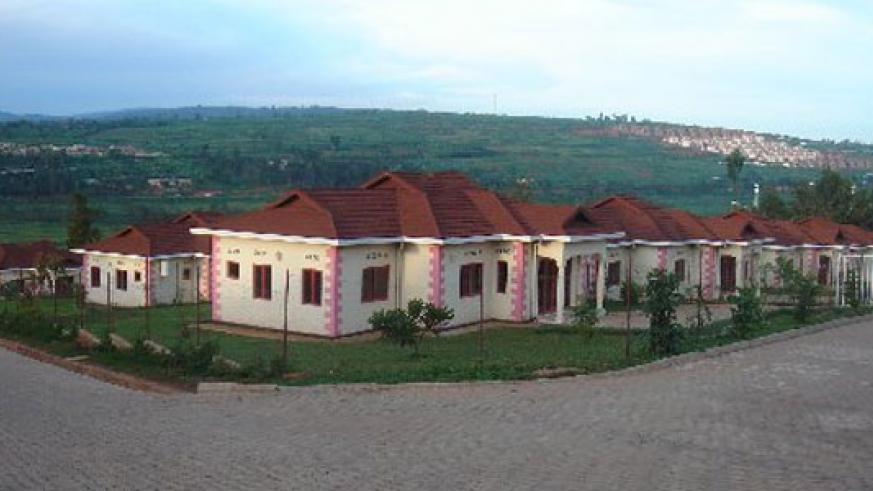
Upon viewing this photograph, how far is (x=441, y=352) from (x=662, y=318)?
4.29 m

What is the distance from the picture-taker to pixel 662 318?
731 inches

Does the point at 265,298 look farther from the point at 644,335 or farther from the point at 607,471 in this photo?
the point at 607,471

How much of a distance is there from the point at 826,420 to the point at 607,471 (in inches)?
175

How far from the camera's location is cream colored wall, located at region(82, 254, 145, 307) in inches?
1345

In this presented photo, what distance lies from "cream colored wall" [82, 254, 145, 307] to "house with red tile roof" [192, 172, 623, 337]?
9.22 m

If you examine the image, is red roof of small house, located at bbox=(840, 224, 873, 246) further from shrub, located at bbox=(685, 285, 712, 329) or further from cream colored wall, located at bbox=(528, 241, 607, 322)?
cream colored wall, located at bbox=(528, 241, 607, 322)

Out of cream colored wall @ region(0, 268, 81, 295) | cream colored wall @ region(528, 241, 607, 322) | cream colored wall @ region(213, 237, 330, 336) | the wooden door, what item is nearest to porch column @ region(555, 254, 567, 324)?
cream colored wall @ region(528, 241, 607, 322)

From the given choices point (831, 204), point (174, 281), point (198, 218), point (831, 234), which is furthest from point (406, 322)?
point (831, 204)

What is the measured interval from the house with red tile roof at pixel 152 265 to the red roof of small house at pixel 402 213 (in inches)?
359

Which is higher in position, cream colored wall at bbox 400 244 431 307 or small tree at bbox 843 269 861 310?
cream colored wall at bbox 400 244 431 307

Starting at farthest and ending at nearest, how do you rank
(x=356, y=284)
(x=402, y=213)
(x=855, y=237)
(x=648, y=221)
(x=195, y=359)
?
(x=855, y=237), (x=648, y=221), (x=402, y=213), (x=356, y=284), (x=195, y=359)

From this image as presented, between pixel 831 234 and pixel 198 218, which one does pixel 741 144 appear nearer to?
pixel 831 234

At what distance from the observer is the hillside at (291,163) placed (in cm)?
8394

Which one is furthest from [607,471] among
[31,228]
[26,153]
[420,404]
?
[26,153]
